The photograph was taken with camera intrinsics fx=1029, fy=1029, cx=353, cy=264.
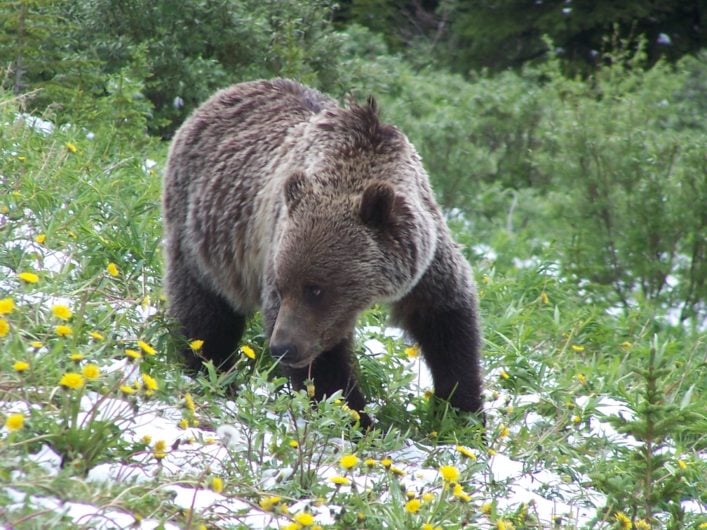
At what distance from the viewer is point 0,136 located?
6477 millimetres

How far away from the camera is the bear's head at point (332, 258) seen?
437cm

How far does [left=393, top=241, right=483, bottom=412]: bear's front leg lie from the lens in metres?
4.82

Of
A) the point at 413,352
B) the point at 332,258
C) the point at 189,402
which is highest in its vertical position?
the point at 332,258

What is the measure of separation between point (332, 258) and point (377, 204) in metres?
0.30

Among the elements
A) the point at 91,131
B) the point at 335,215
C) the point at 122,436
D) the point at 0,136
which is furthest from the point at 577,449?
the point at 91,131

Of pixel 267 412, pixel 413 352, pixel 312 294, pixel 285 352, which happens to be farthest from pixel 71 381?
pixel 413 352

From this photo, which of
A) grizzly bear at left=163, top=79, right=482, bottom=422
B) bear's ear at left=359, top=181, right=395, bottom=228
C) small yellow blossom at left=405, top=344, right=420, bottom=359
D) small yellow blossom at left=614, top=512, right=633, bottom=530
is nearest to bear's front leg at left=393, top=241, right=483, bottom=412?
grizzly bear at left=163, top=79, right=482, bottom=422

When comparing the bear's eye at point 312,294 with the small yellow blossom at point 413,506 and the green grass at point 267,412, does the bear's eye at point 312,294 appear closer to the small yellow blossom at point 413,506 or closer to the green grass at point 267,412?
the green grass at point 267,412

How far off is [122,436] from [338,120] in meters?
1.90

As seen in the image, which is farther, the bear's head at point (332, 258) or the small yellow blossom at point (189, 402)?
the bear's head at point (332, 258)

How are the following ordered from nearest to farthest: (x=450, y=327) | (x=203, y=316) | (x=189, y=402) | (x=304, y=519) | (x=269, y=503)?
(x=304, y=519) < (x=269, y=503) < (x=189, y=402) < (x=450, y=327) < (x=203, y=316)

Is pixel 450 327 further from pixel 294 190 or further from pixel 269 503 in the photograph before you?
pixel 269 503

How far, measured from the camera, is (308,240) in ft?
14.5

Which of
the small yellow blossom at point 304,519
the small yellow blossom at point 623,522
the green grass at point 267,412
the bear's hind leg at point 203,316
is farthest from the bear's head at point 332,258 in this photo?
the small yellow blossom at point 623,522
